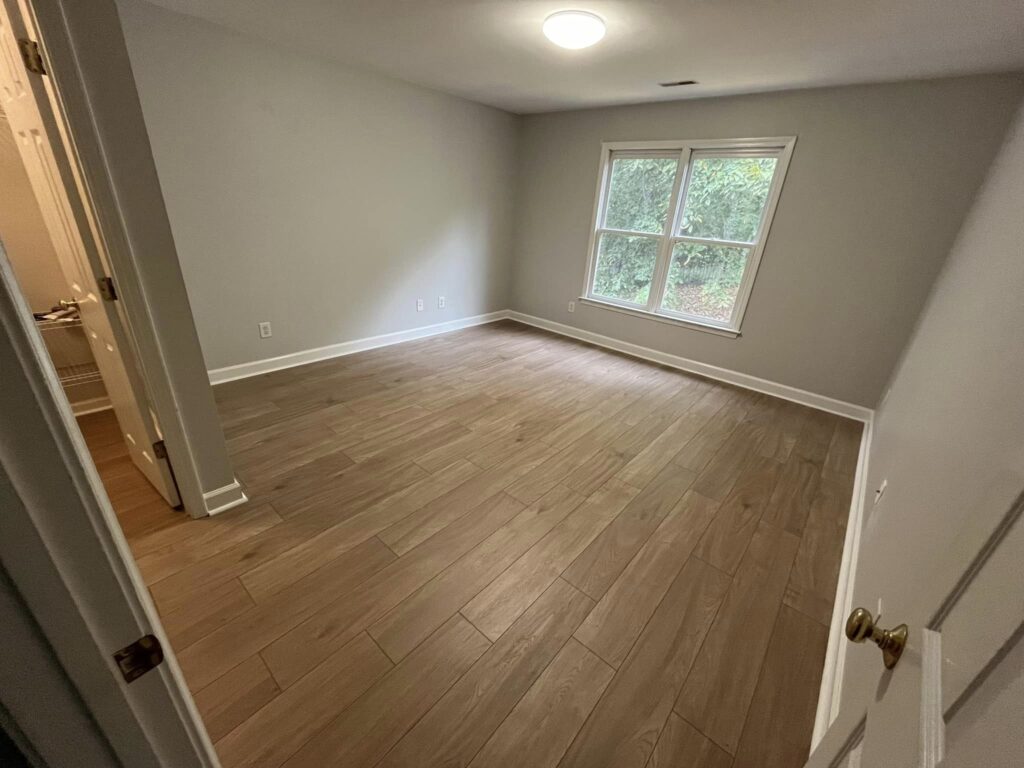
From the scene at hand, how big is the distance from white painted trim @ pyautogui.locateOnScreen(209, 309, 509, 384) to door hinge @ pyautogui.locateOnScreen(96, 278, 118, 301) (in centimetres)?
156

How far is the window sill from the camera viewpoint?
12.0 feet

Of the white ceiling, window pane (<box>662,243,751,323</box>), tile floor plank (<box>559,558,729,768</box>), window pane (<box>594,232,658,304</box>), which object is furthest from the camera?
window pane (<box>594,232,658,304</box>)

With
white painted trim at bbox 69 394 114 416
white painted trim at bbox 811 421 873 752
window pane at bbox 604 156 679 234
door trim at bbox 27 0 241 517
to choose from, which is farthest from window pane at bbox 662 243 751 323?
white painted trim at bbox 69 394 114 416

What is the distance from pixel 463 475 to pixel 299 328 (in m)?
2.14

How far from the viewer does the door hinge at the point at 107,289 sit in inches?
56.4

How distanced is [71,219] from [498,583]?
2.04 meters

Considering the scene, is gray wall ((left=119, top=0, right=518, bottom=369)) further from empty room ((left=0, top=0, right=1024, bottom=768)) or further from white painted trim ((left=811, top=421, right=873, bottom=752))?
white painted trim ((left=811, top=421, right=873, bottom=752))

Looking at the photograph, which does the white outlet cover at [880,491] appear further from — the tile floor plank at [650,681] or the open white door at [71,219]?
the open white door at [71,219]

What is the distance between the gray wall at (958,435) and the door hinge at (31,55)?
2.31 m

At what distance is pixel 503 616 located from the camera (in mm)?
1488

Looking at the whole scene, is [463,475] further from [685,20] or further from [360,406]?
[685,20]

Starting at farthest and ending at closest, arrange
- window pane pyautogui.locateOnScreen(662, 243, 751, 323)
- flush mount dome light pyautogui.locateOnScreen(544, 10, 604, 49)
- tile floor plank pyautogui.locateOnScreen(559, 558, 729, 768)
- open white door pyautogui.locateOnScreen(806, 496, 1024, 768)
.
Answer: window pane pyautogui.locateOnScreen(662, 243, 751, 323) < flush mount dome light pyautogui.locateOnScreen(544, 10, 604, 49) < tile floor plank pyautogui.locateOnScreen(559, 558, 729, 768) < open white door pyautogui.locateOnScreen(806, 496, 1024, 768)

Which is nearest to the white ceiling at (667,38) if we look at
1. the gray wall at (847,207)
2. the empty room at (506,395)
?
the empty room at (506,395)

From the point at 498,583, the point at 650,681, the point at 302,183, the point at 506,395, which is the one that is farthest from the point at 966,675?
the point at 302,183
